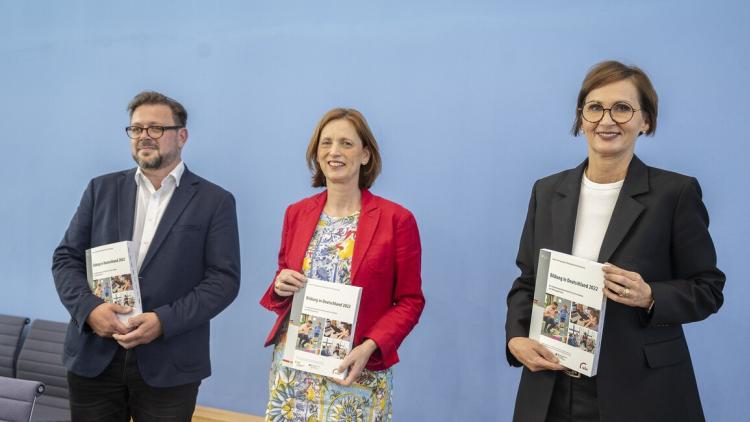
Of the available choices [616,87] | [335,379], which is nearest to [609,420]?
[335,379]

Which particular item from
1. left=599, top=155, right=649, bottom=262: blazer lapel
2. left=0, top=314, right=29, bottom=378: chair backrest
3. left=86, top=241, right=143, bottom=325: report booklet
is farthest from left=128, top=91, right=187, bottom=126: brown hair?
left=0, top=314, right=29, bottom=378: chair backrest

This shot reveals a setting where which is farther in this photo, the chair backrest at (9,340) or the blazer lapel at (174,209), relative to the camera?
the chair backrest at (9,340)

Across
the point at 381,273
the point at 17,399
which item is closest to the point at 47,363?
the point at 17,399

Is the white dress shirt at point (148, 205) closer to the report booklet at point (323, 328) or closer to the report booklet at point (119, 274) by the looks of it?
the report booklet at point (119, 274)

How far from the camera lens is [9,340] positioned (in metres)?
4.07

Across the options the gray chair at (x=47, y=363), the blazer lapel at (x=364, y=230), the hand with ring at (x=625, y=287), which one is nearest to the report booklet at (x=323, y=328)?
the blazer lapel at (x=364, y=230)

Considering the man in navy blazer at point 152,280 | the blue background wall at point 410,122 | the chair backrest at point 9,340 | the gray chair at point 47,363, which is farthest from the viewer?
the chair backrest at point 9,340

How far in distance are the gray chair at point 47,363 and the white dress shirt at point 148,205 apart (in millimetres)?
1746

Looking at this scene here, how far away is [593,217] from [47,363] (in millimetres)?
3515

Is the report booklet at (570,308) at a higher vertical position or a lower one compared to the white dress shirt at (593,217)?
lower

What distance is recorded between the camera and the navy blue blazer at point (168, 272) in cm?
238

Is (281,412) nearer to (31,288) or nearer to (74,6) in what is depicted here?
(31,288)

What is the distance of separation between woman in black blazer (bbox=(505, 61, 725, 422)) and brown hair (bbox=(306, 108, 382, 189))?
0.76 metres

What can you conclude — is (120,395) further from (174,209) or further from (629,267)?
(629,267)
